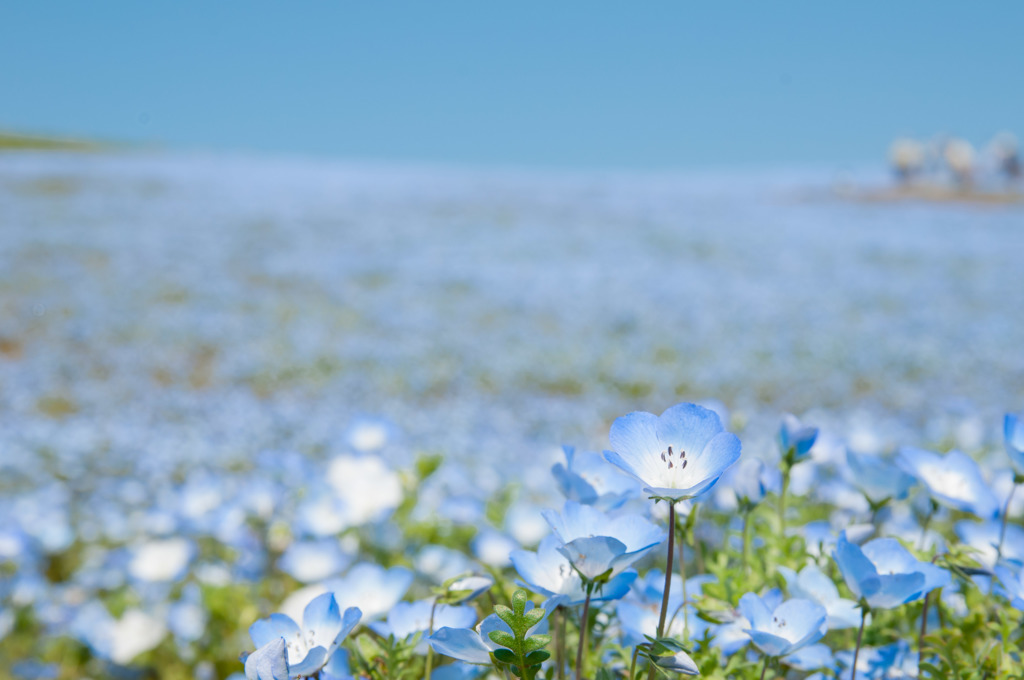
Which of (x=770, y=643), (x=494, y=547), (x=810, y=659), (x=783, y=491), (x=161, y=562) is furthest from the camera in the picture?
(x=161, y=562)

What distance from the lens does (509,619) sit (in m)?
0.61

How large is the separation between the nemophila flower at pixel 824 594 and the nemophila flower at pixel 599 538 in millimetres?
296

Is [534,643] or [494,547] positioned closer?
[534,643]

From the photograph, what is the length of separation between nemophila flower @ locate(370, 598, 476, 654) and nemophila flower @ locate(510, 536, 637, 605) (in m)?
0.16

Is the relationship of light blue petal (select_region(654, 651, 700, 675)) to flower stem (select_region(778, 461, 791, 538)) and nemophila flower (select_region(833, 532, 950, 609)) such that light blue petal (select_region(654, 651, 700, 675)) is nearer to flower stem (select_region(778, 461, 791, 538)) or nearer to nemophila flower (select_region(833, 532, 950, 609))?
nemophila flower (select_region(833, 532, 950, 609))

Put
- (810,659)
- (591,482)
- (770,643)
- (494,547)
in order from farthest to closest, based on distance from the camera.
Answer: (494,547) < (591,482) < (810,659) < (770,643)

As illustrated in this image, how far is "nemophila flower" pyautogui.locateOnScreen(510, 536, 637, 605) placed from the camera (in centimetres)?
73

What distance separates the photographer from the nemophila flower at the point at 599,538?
0.63 metres

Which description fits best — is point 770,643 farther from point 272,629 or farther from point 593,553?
point 272,629

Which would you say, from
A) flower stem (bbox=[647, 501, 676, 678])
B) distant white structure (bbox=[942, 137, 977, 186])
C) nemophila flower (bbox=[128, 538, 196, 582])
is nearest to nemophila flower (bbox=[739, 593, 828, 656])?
flower stem (bbox=[647, 501, 676, 678])

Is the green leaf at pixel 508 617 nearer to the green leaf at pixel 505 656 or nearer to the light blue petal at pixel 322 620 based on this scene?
the green leaf at pixel 505 656

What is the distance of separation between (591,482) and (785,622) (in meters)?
0.30

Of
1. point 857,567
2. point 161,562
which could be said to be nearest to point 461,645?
point 857,567

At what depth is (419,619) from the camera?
986mm
